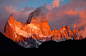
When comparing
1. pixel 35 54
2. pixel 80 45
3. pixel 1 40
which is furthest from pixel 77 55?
pixel 1 40

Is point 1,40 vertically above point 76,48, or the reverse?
point 1,40

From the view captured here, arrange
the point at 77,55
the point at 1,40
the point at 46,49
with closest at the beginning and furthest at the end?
1. the point at 77,55
2. the point at 46,49
3. the point at 1,40

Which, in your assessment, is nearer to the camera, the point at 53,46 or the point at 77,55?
the point at 77,55

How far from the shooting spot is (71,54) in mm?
12773

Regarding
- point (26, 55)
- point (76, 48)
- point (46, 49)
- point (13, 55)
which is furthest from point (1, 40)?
point (76, 48)

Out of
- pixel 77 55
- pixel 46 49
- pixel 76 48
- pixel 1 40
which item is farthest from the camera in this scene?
pixel 1 40

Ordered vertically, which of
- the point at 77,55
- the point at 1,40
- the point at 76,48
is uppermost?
the point at 1,40

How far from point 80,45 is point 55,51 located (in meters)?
3.94

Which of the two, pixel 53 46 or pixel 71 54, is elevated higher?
pixel 53 46

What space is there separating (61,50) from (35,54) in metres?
4.11

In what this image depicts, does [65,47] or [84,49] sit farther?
[65,47]

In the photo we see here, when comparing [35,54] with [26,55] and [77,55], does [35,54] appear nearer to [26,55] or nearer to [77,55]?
[26,55]

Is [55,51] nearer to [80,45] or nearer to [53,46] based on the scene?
[53,46]

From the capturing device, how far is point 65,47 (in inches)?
560
